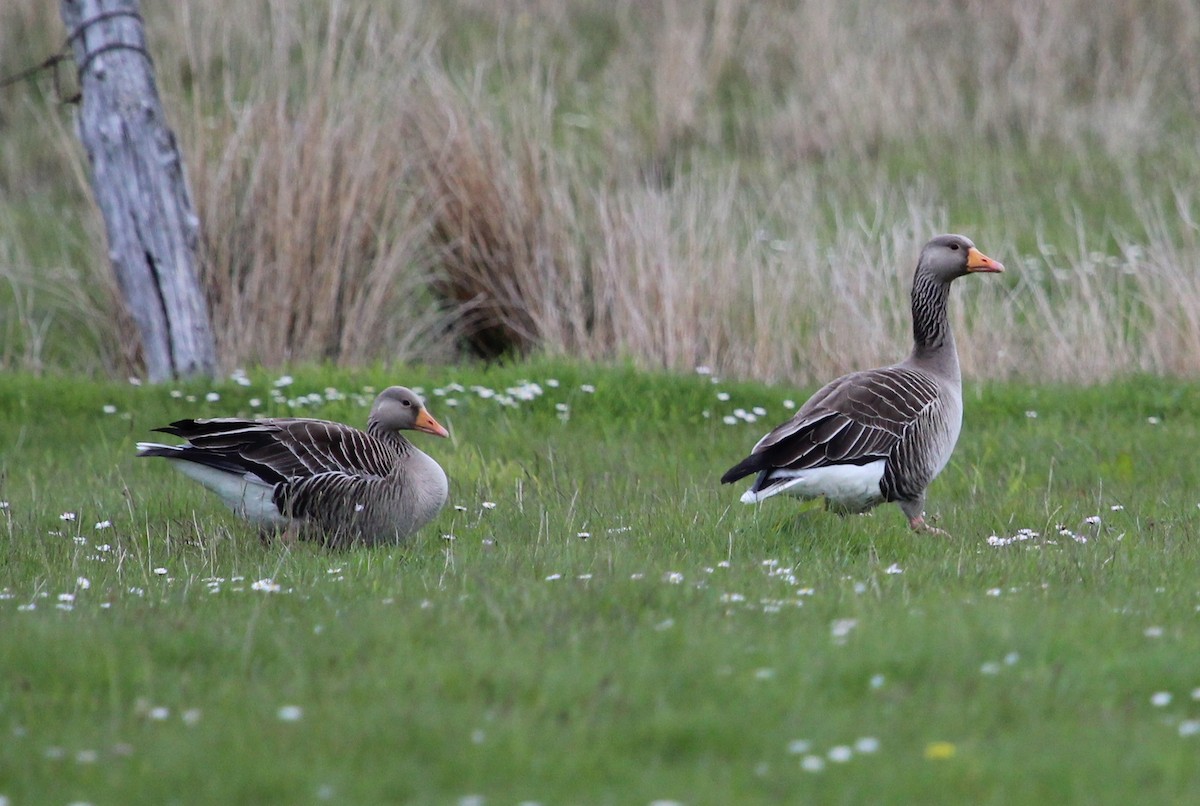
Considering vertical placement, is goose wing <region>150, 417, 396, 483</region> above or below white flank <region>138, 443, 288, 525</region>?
above

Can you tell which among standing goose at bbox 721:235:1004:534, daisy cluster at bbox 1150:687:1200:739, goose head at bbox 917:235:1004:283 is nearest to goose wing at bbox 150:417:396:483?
standing goose at bbox 721:235:1004:534

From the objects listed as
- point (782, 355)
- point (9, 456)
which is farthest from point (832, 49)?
point (9, 456)

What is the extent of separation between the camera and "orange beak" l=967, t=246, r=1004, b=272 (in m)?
8.55

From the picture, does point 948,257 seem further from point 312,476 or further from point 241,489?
point 241,489

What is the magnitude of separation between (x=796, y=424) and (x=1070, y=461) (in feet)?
9.36

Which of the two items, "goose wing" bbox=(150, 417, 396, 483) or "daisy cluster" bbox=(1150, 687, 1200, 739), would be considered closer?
"daisy cluster" bbox=(1150, 687, 1200, 739)

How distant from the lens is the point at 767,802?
3.78 m

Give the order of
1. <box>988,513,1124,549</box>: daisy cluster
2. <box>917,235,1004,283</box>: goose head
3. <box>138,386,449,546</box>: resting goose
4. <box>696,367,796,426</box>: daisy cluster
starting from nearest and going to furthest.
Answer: <box>988,513,1124,549</box>: daisy cluster < <box>138,386,449,546</box>: resting goose < <box>917,235,1004,283</box>: goose head < <box>696,367,796,426</box>: daisy cluster

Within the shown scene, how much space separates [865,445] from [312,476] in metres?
2.85

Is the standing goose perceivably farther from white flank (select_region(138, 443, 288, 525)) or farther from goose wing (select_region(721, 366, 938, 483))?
white flank (select_region(138, 443, 288, 525))

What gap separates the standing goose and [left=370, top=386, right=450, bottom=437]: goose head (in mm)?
1800

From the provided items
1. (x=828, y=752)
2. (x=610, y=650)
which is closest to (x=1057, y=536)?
(x=610, y=650)

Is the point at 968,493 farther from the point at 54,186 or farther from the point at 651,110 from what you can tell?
the point at 54,186

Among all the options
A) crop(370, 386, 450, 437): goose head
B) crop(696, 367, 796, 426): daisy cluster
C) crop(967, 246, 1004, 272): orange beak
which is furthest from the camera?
crop(696, 367, 796, 426): daisy cluster
